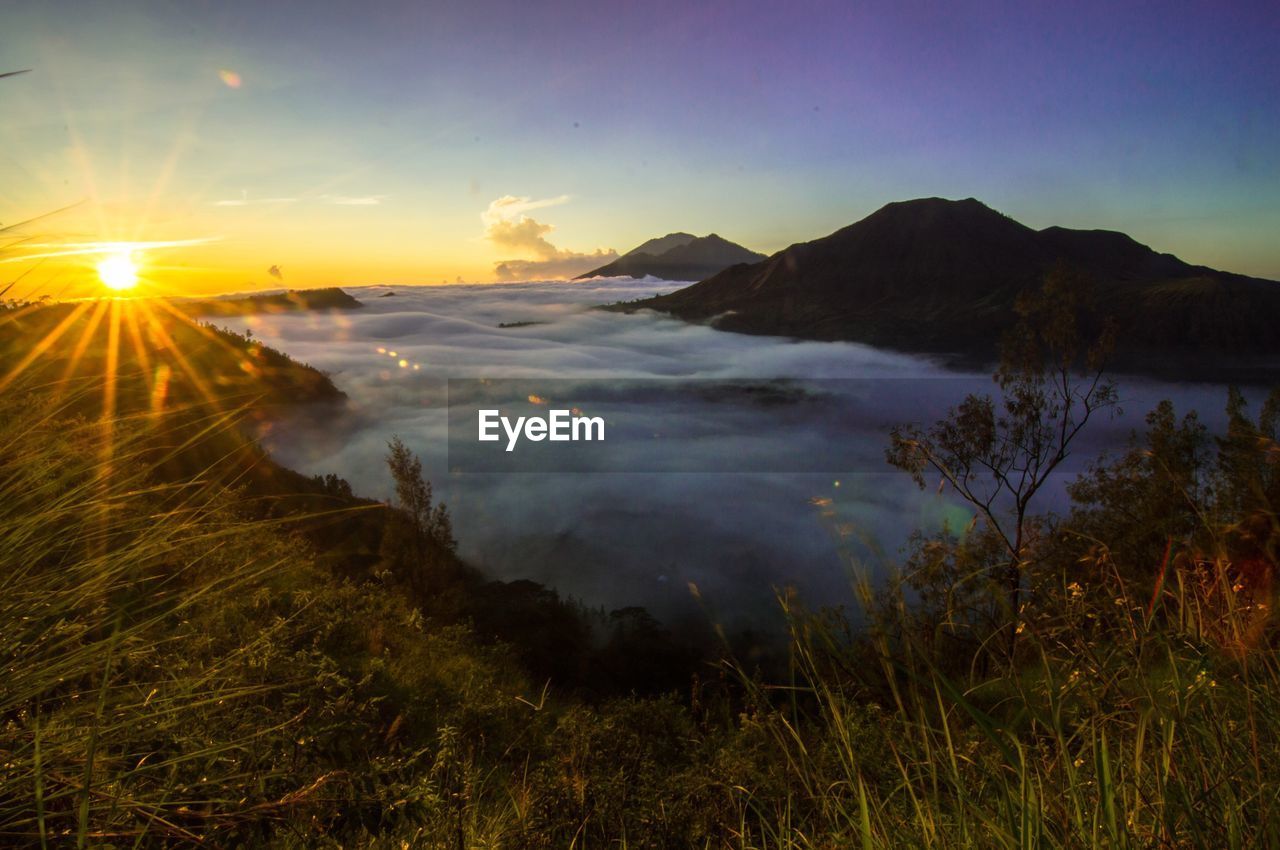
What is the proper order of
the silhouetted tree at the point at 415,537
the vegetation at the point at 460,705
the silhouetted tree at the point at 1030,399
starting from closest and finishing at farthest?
1. the vegetation at the point at 460,705
2. the silhouetted tree at the point at 1030,399
3. the silhouetted tree at the point at 415,537

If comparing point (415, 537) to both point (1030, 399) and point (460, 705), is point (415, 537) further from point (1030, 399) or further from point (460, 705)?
point (460, 705)

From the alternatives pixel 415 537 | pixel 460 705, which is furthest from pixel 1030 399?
pixel 415 537

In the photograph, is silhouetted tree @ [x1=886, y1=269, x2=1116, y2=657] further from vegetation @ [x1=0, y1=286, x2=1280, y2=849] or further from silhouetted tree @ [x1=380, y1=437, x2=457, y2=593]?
silhouetted tree @ [x1=380, y1=437, x2=457, y2=593]

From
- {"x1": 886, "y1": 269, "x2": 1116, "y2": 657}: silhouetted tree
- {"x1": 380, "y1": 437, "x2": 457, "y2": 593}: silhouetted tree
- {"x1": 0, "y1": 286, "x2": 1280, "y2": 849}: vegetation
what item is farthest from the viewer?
{"x1": 380, "y1": 437, "x2": 457, "y2": 593}: silhouetted tree

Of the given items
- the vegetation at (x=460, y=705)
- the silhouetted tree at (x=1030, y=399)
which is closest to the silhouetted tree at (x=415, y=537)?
the silhouetted tree at (x=1030, y=399)

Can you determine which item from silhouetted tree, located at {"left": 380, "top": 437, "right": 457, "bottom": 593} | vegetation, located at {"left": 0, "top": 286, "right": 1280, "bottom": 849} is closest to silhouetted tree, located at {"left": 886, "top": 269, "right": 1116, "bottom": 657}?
vegetation, located at {"left": 0, "top": 286, "right": 1280, "bottom": 849}

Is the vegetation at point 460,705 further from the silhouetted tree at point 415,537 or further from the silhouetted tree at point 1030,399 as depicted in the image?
the silhouetted tree at point 415,537

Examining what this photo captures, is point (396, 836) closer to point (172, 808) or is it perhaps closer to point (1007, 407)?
point (172, 808)

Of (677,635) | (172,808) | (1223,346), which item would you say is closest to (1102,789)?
(172,808)
